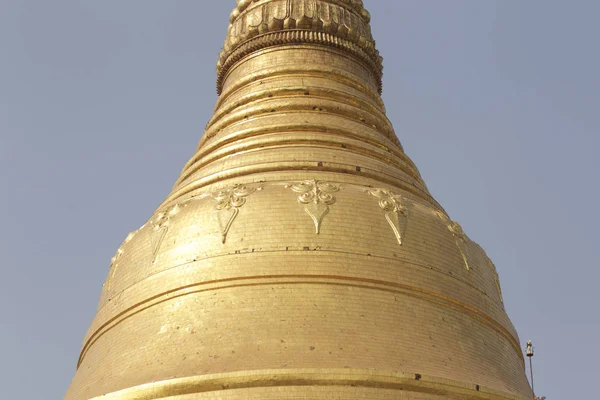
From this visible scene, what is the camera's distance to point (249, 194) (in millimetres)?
7250

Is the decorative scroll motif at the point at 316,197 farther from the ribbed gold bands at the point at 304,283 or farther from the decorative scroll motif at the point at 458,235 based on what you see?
the decorative scroll motif at the point at 458,235

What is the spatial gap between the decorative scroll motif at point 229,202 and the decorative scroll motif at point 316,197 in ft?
1.44

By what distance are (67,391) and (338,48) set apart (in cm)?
542

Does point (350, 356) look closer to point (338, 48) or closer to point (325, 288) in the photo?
point (325, 288)

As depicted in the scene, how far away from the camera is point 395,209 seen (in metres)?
7.25

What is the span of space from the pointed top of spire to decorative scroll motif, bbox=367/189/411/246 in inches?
119

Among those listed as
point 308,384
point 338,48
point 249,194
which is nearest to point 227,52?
point 338,48

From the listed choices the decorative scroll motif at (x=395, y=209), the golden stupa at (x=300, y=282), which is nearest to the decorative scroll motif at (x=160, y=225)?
the golden stupa at (x=300, y=282)

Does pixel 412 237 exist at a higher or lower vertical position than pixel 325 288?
higher

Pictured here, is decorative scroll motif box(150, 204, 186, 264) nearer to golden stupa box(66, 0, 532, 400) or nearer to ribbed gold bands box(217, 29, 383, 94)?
golden stupa box(66, 0, 532, 400)

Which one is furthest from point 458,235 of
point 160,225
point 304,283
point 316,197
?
point 160,225

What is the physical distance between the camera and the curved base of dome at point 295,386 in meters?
5.51

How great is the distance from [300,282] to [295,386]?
3.86 feet

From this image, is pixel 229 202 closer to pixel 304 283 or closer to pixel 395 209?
pixel 304 283
